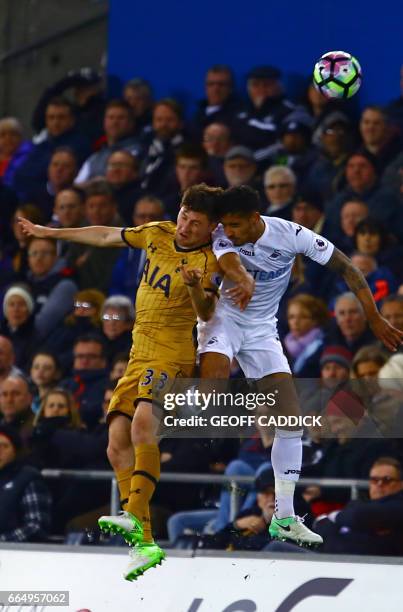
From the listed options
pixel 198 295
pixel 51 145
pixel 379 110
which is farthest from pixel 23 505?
pixel 51 145

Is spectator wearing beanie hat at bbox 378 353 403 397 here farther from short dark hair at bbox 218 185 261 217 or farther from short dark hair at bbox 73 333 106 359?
short dark hair at bbox 73 333 106 359

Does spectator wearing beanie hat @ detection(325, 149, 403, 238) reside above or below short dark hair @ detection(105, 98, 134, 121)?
below

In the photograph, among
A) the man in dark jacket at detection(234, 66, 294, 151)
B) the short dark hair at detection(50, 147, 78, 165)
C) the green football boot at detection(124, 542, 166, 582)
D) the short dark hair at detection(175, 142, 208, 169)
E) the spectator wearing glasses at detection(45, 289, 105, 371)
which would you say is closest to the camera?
the green football boot at detection(124, 542, 166, 582)

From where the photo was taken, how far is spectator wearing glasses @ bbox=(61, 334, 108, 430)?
13.7 meters

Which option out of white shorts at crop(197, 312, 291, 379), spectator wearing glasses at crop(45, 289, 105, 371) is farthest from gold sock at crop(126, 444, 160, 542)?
spectator wearing glasses at crop(45, 289, 105, 371)

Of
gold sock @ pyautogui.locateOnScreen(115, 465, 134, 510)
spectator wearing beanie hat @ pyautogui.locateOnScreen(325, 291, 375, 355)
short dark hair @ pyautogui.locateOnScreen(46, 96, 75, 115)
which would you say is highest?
short dark hair @ pyautogui.locateOnScreen(46, 96, 75, 115)

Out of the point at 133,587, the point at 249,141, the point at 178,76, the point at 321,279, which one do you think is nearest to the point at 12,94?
the point at 178,76

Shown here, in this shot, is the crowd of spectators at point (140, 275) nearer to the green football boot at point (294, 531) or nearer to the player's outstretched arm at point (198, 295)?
the green football boot at point (294, 531)

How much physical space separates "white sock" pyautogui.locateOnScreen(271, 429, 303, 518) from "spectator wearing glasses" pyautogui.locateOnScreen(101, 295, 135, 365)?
345 cm

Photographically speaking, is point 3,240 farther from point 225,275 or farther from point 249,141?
point 225,275


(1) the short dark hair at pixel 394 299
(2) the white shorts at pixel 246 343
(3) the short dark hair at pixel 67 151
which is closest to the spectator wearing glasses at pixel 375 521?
(2) the white shorts at pixel 246 343

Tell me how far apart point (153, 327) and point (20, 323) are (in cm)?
470

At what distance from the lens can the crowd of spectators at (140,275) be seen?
1223 centimetres

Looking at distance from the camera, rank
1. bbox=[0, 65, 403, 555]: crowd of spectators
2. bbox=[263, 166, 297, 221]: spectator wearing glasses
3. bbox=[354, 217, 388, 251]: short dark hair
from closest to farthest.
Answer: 1. bbox=[0, 65, 403, 555]: crowd of spectators
2. bbox=[354, 217, 388, 251]: short dark hair
3. bbox=[263, 166, 297, 221]: spectator wearing glasses
